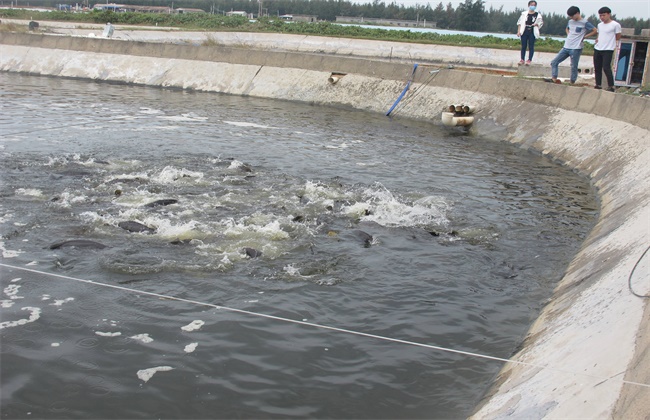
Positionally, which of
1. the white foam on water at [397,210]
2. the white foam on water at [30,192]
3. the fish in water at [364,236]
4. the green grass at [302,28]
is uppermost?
the green grass at [302,28]

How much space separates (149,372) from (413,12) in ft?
382

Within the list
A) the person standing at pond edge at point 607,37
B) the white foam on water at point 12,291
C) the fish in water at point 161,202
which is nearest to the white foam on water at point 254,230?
the fish in water at point 161,202

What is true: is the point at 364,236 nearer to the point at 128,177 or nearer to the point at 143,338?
the point at 143,338

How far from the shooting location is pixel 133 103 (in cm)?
2491

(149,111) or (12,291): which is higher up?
(149,111)

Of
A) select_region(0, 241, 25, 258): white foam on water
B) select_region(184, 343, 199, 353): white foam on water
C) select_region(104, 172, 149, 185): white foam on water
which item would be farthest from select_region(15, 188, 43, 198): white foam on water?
select_region(184, 343, 199, 353): white foam on water

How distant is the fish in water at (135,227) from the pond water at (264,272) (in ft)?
0.19

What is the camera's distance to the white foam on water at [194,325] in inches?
295

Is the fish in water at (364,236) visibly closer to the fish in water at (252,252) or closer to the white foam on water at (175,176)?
the fish in water at (252,252)

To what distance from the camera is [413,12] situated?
116188 millimetres

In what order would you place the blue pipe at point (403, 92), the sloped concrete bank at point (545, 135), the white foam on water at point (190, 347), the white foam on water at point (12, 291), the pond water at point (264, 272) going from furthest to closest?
the blue pipe at point (403, 92) → the white foam on water at point (12, 291) → the white foam on water at point (190, 347) → the pond water at point (264, 272) → the sloped concrete bank at point (545, 135)

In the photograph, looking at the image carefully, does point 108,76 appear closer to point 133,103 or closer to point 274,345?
point 133,103

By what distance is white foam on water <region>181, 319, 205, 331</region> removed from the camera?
295 inches

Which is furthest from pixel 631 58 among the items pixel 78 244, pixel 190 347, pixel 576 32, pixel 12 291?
pixel 12 291
